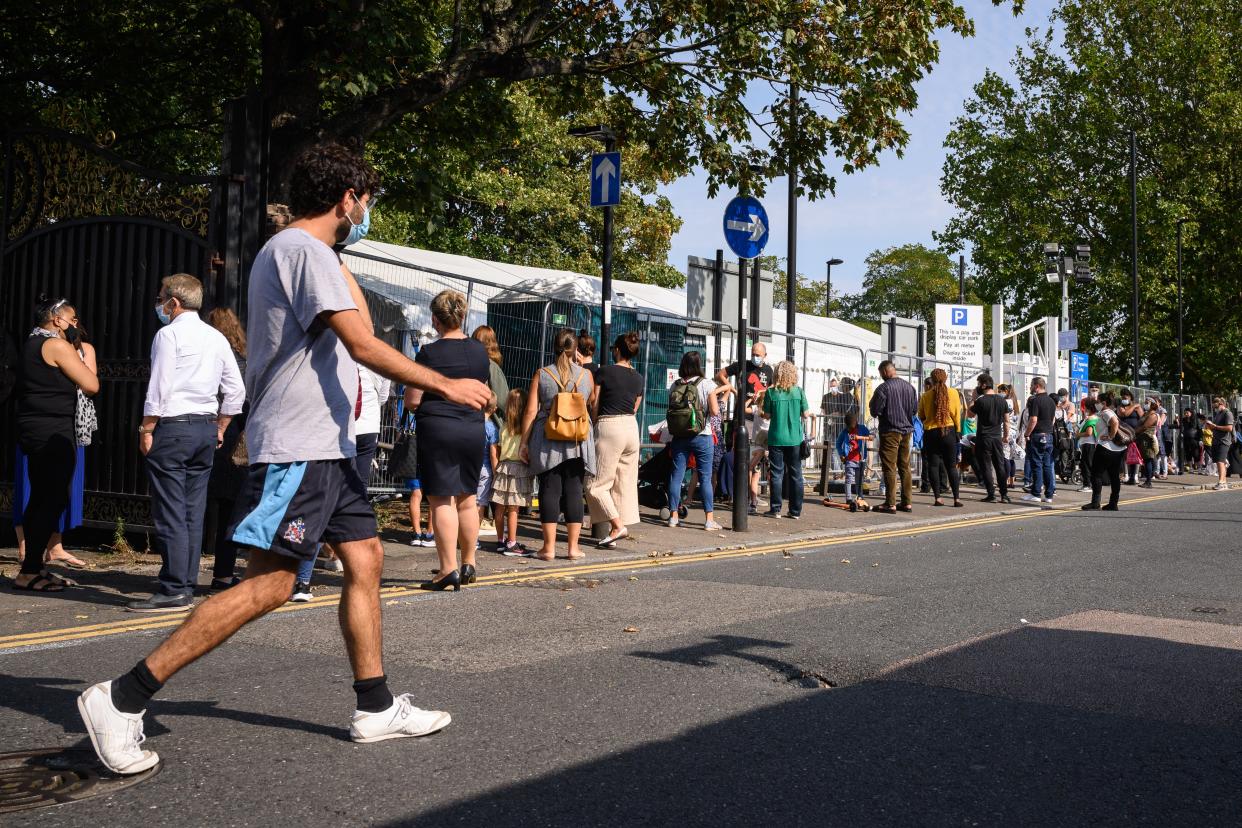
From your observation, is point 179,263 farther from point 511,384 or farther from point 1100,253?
point 1100,253

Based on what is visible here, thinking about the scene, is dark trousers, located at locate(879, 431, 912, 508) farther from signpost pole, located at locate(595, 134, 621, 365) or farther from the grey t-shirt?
the grey t-shirt

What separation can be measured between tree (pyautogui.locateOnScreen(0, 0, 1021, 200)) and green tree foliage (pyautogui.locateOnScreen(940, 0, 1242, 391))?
31482 millimetres

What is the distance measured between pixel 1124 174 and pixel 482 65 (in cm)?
3686

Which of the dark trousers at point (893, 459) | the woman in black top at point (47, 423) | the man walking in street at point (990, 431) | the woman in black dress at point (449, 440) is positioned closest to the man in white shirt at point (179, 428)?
the woman in black top at point (47, 423)

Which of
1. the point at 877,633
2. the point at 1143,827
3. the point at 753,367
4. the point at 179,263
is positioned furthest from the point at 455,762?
the point at 753,367

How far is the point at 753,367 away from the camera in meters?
14.9

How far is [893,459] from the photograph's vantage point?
15289mm

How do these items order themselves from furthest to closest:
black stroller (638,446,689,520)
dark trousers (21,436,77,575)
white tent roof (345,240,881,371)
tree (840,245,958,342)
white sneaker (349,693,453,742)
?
1. tree (840,245,958,342)
2. white tent roof (345,240,881,371)
3. black stroller (638,446,689,520)
4. dark trousers (21,436,77,575)
5. white sneaker (349,693,453,742)

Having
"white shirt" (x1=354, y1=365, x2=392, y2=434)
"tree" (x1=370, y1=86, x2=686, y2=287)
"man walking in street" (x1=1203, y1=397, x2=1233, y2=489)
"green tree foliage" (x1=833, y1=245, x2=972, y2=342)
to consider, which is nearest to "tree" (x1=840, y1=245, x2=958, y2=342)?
"green tree foliage" (x1=833, y1=245, x2=972, y2=342)

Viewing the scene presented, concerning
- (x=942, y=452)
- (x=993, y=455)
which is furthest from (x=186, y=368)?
(x=993, y=455)

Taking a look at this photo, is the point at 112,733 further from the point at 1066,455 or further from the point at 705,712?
the point at 1066,455

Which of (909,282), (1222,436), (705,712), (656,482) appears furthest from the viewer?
(909,282)

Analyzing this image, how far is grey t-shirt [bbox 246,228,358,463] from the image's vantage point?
3.94 metres

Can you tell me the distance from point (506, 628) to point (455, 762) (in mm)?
2456
